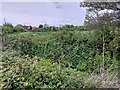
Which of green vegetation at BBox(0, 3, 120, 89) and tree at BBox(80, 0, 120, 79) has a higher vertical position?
tree at BBox(80, 0, 120, 79)

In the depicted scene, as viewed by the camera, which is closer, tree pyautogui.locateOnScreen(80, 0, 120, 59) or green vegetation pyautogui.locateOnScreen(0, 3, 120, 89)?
green vegetation pyautogui.locateOnScreen(0, 3, 120, 89)

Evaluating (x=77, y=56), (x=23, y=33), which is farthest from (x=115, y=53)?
(x=23, y=33)

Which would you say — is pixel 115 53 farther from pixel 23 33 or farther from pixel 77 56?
pixel 23 33

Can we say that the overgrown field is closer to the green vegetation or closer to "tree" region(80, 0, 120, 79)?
the green vegetation

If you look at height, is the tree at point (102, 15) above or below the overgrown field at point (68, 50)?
above

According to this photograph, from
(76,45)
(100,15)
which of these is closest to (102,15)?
(100,15)

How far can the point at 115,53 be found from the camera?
4625 mm

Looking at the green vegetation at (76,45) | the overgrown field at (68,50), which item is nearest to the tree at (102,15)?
the green vegetation at (76,45)

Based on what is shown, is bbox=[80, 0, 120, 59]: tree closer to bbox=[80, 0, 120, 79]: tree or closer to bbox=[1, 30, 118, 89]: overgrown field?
bbox=[80, 0, 120, 79]: tree

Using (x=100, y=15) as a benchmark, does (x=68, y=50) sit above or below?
below

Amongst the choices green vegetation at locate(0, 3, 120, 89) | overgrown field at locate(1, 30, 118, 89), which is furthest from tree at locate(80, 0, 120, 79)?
overgrown field at locate(1, 30, 118, 89)

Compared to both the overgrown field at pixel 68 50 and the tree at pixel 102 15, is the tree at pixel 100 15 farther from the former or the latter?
the overgrown field at pixel 68 50

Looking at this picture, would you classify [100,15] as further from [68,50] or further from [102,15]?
[68,50]

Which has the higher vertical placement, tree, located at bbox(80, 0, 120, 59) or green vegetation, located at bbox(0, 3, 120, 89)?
tree, located at bbox(80, 0, 120, 59)
